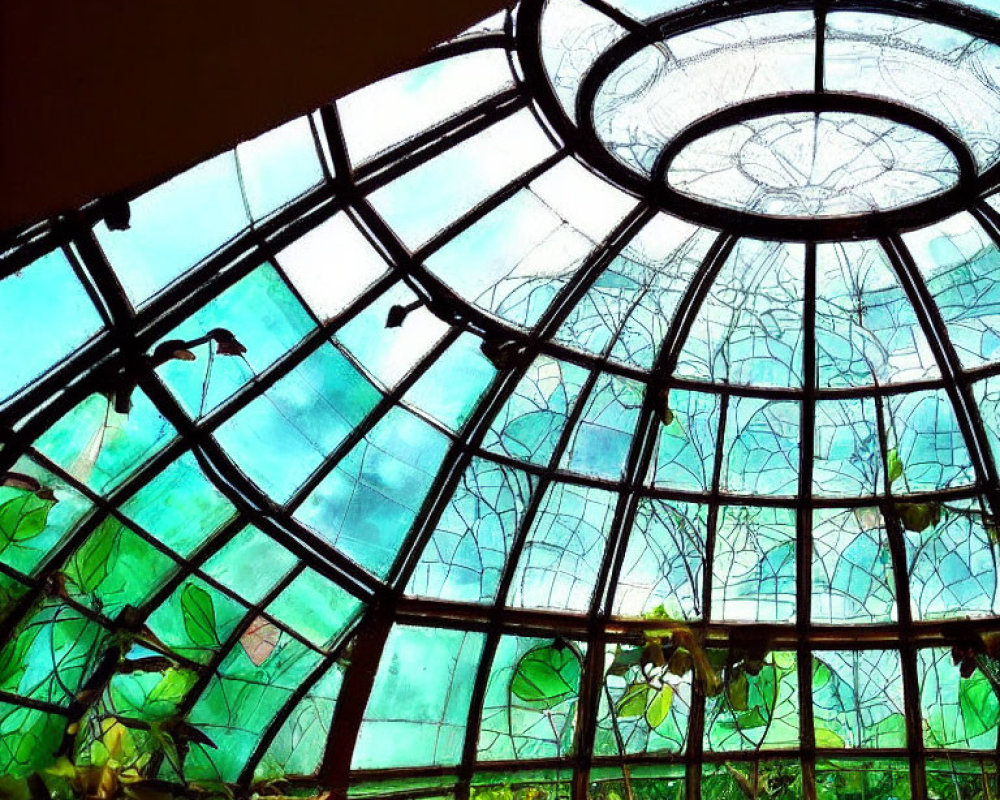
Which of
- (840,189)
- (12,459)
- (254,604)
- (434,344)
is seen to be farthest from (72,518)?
(840,189)

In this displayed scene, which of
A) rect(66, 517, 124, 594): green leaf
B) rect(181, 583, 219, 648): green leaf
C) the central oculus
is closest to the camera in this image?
the central oculus

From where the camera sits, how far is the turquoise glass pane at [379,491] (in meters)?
9.73

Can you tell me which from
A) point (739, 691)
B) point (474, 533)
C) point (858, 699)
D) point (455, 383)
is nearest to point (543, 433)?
point (455, 383)

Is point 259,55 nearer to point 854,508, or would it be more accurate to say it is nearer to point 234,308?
point 234,308

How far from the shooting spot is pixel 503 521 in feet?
34.5

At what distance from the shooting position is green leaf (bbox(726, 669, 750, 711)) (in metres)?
11.2

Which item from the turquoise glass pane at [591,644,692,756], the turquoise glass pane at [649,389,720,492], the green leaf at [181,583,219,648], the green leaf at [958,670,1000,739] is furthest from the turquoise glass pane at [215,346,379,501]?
the green leaf at [958,670,1000,739]

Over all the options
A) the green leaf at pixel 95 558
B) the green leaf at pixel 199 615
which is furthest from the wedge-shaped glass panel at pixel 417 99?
the green leaf at pixel 199 615

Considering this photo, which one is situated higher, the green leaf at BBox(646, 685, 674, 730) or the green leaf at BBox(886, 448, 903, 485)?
the green leaf at BBox(886, 448, 903, 485)

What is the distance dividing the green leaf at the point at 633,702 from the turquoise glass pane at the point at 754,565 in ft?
3.50

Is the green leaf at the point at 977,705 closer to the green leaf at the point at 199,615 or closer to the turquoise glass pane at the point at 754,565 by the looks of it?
the turquoise glass pane at the point at 754,565

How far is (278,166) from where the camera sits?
26.1ft

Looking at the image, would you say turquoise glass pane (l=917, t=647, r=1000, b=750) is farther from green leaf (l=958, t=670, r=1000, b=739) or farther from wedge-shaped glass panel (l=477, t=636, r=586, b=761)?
wedge-shaped glass panel (l=477, t=636, r=586, b=761)

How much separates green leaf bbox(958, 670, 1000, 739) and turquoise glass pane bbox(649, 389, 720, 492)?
3.38 metres
